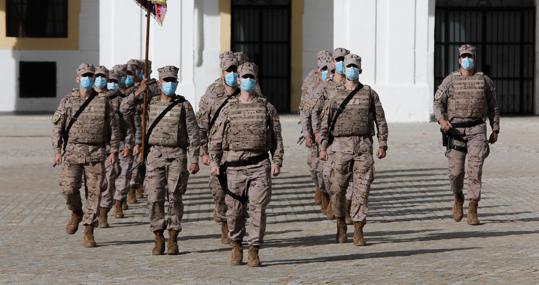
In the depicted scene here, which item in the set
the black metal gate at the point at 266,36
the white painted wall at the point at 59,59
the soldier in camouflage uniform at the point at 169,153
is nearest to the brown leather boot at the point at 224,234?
the soldier in camouflage uniform at the point at 169,153

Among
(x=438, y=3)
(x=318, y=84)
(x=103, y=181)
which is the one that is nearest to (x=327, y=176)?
(x=318, y=84)

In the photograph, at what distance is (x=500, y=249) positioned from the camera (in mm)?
13695

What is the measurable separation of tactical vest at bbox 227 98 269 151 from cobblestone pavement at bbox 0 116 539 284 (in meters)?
0.98

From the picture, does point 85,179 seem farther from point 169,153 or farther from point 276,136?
point 276,136

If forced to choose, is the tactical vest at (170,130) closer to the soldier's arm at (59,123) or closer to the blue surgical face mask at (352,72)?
the soldier's arm at (59,123)

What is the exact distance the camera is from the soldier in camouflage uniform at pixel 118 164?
16.1m

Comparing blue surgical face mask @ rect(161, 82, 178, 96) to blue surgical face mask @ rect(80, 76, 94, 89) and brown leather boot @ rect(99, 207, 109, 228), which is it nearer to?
blue surgical face mask @ rect(80, 76, 94, 89)

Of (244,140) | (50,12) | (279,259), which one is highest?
(50,12)

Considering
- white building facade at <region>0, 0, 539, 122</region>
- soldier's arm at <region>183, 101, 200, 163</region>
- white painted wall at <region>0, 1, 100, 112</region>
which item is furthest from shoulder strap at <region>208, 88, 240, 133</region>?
white painted wall at <region>0, 1, 100, 112</region>

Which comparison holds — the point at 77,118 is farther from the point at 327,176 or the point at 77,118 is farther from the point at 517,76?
the point at 517,76

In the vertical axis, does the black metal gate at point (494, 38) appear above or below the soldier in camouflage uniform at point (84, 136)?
above

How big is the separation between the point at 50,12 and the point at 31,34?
2.82ft

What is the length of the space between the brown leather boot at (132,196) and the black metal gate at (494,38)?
78.0 feet

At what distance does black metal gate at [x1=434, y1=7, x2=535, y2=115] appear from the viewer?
4197 centimetres
